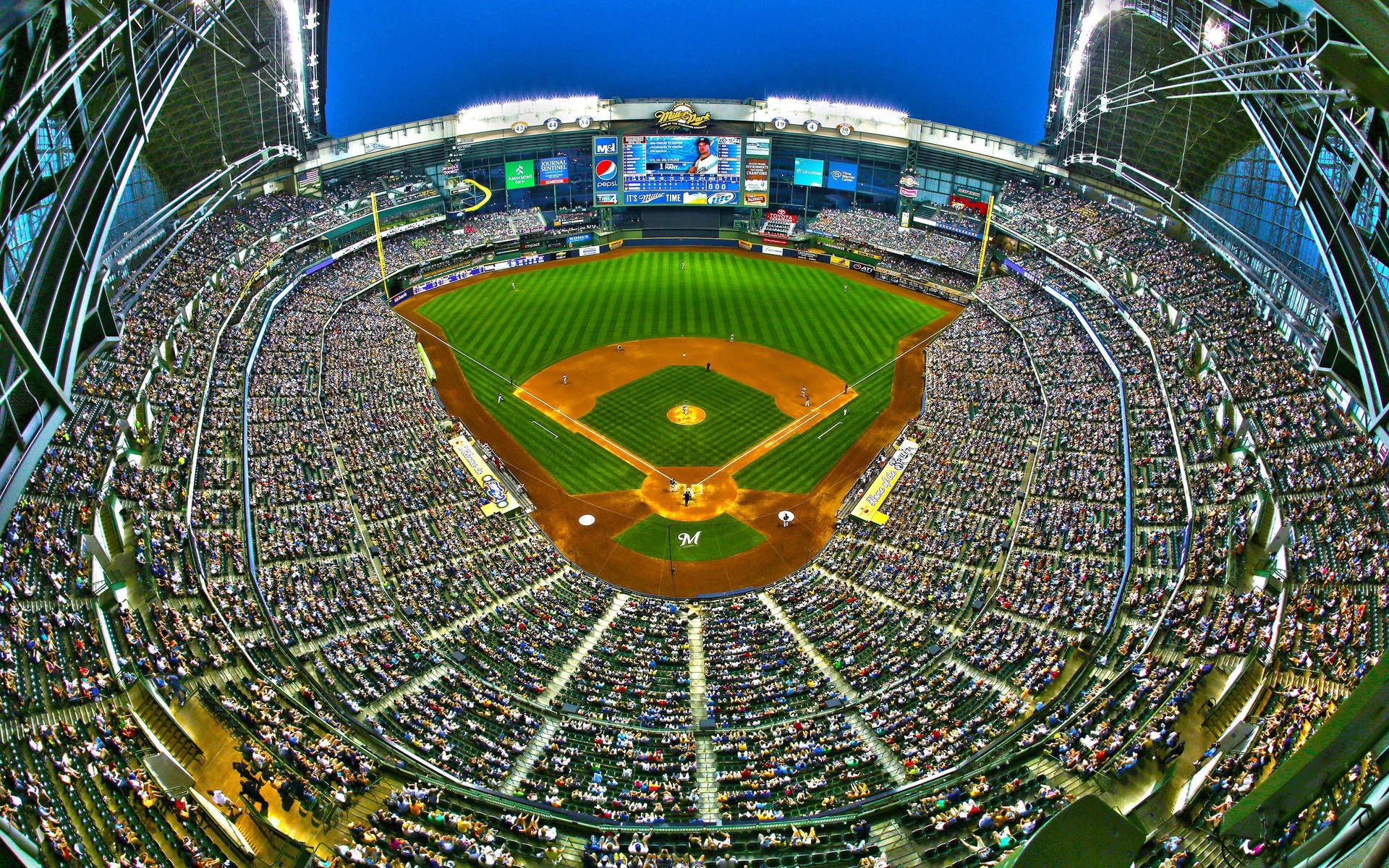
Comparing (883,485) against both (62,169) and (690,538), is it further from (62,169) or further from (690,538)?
(62,169)

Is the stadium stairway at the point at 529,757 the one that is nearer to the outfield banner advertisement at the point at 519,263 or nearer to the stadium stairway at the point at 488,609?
the stadium stairway at the point at 488,609

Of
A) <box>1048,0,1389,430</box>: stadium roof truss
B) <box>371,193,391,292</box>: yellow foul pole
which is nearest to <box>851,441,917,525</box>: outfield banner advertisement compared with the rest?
<box>1048,0,1389,430</box>: stadium roof truss

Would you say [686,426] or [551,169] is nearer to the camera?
[686,426]

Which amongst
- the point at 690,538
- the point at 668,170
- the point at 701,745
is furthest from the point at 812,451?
the point at 668,170

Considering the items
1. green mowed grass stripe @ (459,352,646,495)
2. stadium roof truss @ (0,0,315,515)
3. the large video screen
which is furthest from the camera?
the large video screen

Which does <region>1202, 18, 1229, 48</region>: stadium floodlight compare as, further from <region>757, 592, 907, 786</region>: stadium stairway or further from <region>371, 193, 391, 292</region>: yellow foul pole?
<region>371, 193, 391, 292</region>: yellow foul pole

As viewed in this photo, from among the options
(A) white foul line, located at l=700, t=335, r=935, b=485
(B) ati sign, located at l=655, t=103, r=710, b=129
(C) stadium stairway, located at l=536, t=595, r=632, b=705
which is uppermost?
(B) ati sign, located at l=655, t=103, r=710, b=129
